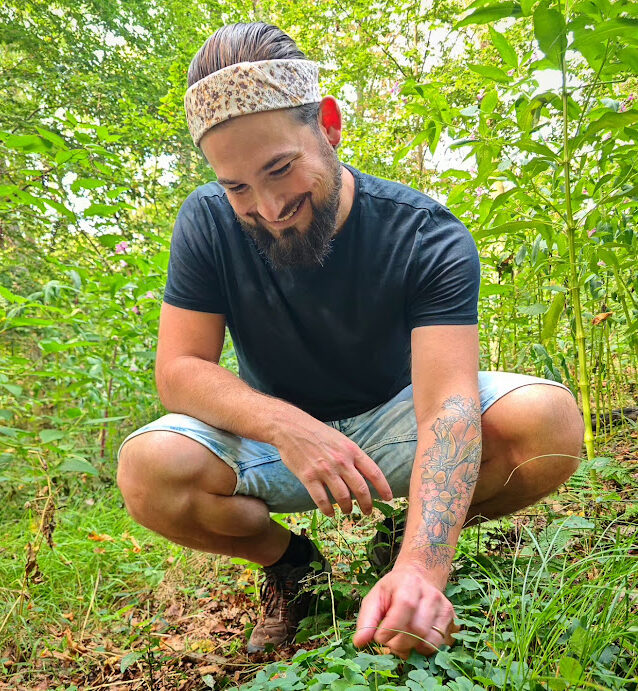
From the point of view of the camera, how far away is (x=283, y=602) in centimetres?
178

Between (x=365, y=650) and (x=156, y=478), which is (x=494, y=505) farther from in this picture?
(x=156, y=478)

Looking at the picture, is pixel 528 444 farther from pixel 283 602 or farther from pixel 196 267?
pixel 196 267

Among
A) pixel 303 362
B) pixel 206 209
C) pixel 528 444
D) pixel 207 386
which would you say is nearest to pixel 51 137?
pixel 206 209

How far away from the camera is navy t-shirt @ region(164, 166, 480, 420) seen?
74.7 inches

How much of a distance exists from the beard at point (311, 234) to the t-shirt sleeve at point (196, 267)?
15 centimetres

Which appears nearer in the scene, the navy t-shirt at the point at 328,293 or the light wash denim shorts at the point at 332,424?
the light wash denim shorts at the point at 332,424

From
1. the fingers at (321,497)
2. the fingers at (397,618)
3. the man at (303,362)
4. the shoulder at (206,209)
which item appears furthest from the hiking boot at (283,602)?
the shoulder at (206,209)

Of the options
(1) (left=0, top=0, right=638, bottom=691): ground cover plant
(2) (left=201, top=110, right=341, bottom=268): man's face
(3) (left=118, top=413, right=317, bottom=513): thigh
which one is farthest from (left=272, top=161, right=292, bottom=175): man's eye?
(3) (left=118, top=413, right=317, bottom=513): thigh

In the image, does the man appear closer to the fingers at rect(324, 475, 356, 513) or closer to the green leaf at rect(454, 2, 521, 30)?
the fingers at rect(324, 475, 356, 513)

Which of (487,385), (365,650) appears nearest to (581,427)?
(487,385)

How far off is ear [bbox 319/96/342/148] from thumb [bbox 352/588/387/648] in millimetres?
1428

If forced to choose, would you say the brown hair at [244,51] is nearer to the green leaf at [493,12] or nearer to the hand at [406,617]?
the green leaf at [493,12]

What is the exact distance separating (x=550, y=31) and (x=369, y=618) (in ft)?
5.10

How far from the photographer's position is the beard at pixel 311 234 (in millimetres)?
1827
